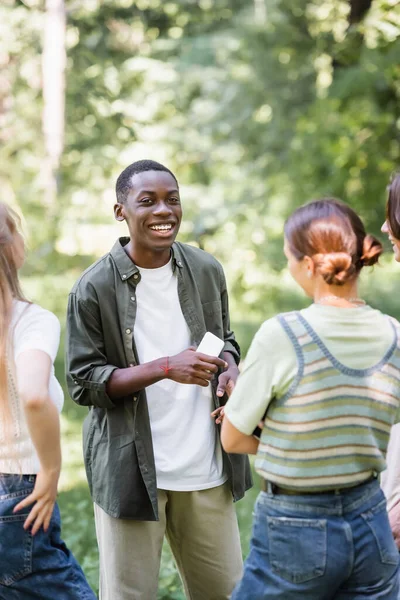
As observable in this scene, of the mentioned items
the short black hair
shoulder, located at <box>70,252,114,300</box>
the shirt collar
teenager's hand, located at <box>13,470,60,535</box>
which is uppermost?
the short black hair

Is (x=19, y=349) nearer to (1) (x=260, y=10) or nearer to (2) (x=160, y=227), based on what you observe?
(2) (x=160, y=227)

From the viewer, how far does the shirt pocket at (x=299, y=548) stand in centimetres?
238

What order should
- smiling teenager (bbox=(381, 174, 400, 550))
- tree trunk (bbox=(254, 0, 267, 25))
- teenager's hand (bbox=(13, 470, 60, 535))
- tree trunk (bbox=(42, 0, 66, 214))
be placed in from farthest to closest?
tree trunk (bbox=(42, 0, 66, 214)) < tree trunk (bbox=(254, 0, 267, 25)) < smiling teenager (bbox=(381, 174, 400, 550)) < teenager's hand (bbox=(13, 470, 60, 535))

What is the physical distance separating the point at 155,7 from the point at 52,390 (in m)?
18.9

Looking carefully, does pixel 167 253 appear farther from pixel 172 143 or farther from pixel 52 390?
pixel 172 143

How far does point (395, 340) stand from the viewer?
2482 mm

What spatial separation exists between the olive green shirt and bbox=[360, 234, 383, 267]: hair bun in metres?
0.97

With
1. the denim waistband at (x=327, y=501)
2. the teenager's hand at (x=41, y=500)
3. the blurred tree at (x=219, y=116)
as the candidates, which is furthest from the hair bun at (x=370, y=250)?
the blurred tree at (x=219, y=116)

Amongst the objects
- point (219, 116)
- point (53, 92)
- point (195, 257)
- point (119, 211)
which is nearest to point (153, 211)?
point (119, 211)

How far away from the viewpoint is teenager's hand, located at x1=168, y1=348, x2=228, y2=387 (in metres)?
3.00

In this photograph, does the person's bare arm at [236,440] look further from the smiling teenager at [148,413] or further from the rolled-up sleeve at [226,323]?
the rolled-up sleeve at [226,323]

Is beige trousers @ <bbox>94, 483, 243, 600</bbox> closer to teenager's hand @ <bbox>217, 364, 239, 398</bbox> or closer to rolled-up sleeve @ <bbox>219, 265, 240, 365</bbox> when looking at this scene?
teenager's hand @ <bbox>217, 364, 239, 398</bbox>

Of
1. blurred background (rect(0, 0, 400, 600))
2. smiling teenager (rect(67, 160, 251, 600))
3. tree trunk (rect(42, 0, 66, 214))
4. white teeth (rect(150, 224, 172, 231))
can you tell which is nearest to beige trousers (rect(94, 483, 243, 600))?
smiling teenager (rect(67, 160, 251, 600))

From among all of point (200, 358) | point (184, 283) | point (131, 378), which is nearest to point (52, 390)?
point (131, 378)
